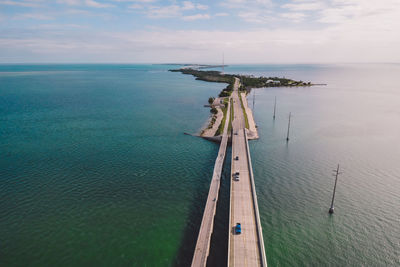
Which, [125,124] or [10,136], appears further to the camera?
[125,124]

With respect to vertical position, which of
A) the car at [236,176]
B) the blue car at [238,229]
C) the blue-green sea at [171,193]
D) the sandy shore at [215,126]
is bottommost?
the blue-green sea at [171,193]

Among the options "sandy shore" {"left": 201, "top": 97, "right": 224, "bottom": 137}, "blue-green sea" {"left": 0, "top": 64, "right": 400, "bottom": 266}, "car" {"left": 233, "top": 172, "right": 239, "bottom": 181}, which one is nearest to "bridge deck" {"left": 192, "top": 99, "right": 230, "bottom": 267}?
"blue-green sea" {"left": 0, "top": 64, "right": 400, "bottom": 266}

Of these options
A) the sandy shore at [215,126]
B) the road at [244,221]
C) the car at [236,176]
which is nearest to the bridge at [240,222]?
the road at [244,221]

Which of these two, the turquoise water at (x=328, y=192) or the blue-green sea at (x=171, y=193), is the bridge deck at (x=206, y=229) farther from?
the turquoise water at (x=328, y=192)

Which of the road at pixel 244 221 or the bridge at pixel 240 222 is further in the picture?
the bridge at pixel 240 222

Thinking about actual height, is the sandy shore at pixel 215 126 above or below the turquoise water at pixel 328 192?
above

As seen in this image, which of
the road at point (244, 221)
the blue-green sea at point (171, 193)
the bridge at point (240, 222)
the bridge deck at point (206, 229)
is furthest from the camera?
the blue-green sea at point (171, 193)

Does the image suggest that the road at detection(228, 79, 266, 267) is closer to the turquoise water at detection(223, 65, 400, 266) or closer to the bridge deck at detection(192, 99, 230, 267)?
the bridge deck at detection(192, 99, 230, 267)

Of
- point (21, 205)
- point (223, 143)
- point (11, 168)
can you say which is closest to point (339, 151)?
point (223, 143)

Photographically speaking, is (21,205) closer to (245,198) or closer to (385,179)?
(245,198)

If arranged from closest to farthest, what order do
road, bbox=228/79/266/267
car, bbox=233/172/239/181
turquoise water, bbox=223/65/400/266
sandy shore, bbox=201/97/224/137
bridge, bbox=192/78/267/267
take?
road, bbox=228/79/266/267
bridge, bbox=192/78/267/267
turquoise water, bbox=223/65/400/266
car, bbox=233/172/239/181
sandy shore, bbox=201/97/224/137

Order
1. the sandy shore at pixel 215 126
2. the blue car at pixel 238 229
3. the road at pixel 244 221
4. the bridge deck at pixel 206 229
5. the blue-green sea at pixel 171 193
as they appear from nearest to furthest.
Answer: the road at pixel 244 221, the bridge deck at pixel 206 229, the blue car at pixel 238 229, the blue-green sea at pixel 171 193, the sandy shore at pixel 215 126
